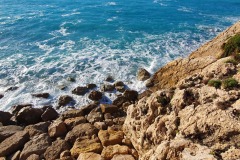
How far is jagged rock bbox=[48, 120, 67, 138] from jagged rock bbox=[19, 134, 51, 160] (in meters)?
0.73

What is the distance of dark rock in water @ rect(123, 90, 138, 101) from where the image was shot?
26.0 m

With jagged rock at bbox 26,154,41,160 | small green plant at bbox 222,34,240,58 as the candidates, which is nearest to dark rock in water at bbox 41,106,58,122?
jagged rock at bbox 26,154,41,160

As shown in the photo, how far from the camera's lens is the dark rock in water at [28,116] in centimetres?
2355

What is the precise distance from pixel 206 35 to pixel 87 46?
21.6 metres

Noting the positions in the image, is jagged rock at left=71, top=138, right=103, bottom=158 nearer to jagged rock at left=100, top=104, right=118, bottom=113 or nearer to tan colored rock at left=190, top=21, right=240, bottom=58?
jagged rock at left=100, top=104, right=118, bottom=113

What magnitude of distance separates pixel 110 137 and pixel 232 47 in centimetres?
1128

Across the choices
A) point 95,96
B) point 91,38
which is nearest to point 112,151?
point 95,96

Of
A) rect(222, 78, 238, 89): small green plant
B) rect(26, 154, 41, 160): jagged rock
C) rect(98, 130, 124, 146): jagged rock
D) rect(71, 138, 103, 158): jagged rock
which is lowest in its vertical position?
rect(26, 154, 41, 160): jagged rock

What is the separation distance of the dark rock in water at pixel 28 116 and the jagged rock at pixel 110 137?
26.7 ft

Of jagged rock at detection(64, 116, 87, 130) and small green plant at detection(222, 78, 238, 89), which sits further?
jagged rock at detection(64, 116, 87, 130)

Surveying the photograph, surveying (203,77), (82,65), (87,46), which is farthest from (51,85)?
(203,77)

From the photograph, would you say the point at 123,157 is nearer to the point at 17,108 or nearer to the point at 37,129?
the point at 37,129

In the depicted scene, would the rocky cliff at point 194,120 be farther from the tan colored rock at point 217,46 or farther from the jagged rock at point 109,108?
the jagged rock at point 109,108

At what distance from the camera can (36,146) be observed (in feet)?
59.8
